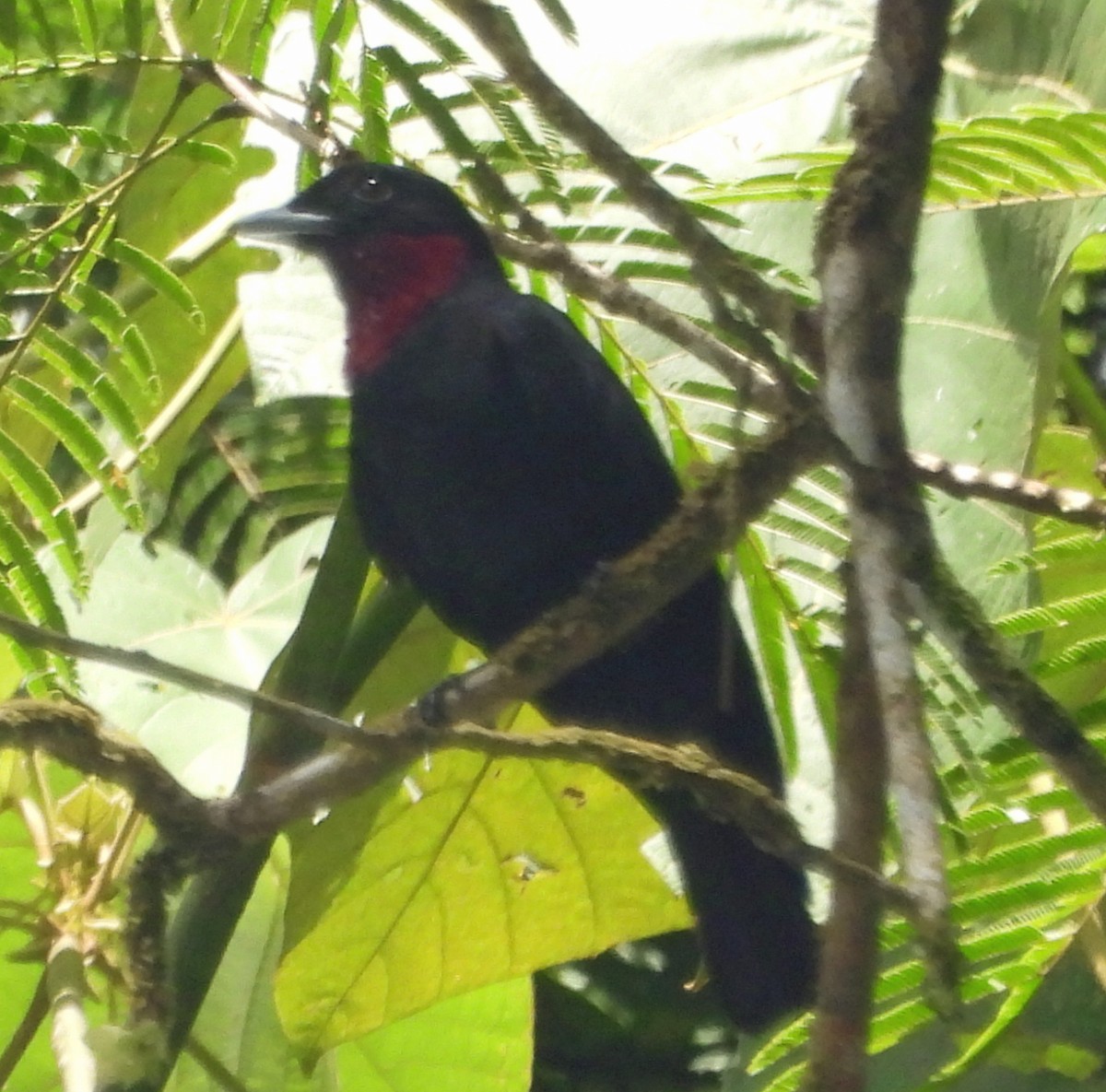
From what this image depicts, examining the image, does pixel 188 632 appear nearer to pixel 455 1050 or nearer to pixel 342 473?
pixel 342 473

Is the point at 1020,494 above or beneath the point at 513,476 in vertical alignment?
beneath

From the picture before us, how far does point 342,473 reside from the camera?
2.05 meters

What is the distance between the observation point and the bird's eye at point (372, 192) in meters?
1.75

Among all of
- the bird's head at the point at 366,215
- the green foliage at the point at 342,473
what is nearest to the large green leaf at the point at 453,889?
the green foliage at the point at 342,473

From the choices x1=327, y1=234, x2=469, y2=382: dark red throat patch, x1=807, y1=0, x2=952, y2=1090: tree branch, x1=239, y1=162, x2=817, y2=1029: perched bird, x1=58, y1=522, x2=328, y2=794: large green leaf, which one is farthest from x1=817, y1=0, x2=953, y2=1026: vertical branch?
x1=58, y1=522, x2=328, y2=794: large green leaf

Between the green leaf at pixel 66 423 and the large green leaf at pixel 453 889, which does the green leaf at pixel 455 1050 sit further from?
the green leaf at pixel 66 423

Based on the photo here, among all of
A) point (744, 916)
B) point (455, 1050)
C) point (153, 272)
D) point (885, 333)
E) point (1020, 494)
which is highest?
point (153, 272)

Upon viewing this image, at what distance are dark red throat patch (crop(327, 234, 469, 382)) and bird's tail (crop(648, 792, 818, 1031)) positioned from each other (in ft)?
2.02

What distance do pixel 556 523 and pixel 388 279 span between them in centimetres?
45

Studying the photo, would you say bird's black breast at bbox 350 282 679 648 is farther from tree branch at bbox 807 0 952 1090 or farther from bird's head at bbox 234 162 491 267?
tree branch at bbox 807 0 952 1090

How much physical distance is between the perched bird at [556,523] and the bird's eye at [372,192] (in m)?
0.10

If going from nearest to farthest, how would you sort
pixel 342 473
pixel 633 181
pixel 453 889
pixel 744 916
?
pixel 633 181
pixel 744 916
pixel 453 889
pixel 342 473

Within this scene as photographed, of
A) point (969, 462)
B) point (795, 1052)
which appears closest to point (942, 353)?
point (969, 462)

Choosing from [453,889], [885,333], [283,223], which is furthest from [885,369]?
[283,223]
